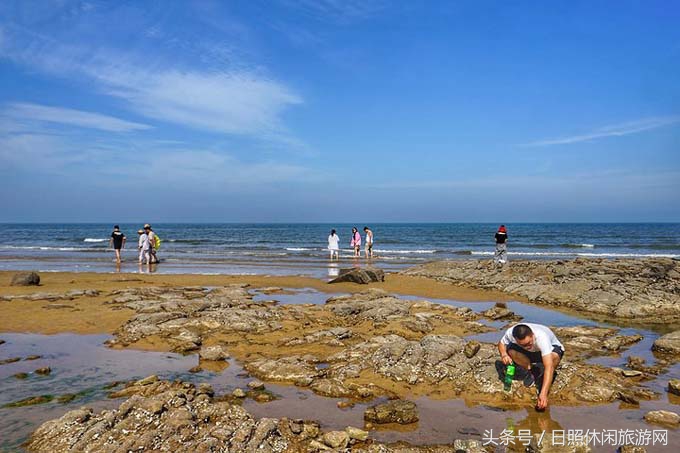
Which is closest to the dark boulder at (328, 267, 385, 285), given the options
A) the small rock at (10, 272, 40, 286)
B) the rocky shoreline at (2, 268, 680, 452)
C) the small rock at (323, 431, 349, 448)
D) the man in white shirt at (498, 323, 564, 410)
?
the rocky shoreline at (2, 268, 680, 452)

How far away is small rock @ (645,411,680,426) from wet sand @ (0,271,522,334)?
33.3 feet

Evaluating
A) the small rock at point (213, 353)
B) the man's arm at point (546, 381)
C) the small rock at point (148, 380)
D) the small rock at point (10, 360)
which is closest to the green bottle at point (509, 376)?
the man's arm at point (546, 381)

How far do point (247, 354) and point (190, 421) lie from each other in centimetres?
375

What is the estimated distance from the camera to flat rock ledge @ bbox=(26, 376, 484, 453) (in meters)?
5.15

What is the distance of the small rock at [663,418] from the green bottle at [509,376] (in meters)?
1.79

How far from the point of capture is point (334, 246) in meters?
31.5

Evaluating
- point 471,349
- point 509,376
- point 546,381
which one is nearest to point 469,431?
point 509,376

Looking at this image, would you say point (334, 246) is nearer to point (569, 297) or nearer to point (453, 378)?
point (569, 297)

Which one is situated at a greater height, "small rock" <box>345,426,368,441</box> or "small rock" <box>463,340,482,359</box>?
"small rock" <box>463,340,482,359</box>

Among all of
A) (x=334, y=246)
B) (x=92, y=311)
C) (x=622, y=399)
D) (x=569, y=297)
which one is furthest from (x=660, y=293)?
(x=334, y=246)

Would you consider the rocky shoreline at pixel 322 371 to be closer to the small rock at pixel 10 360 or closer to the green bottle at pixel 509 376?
the green bottle at pixel 509 376

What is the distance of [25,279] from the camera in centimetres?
1808

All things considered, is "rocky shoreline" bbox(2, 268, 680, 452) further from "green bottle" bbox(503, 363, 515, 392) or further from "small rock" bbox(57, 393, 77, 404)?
"small rock" bbox(57, 393, 77, 404)

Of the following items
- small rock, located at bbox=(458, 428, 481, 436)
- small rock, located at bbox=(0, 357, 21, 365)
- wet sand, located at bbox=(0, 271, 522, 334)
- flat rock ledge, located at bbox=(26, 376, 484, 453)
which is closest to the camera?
flat rock ledge, located at bbox=(26, 376, 484, 453)
